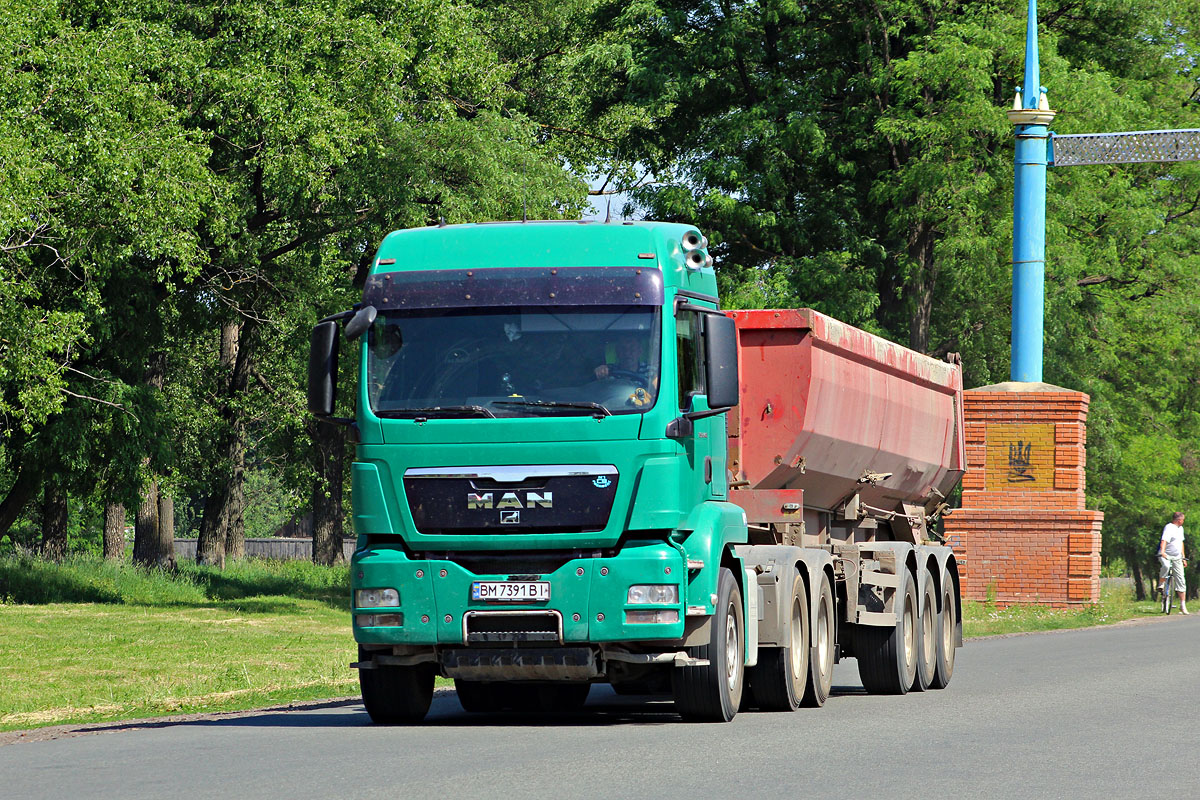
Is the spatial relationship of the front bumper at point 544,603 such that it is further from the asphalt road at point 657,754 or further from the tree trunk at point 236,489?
the tree trunk at point 236,489

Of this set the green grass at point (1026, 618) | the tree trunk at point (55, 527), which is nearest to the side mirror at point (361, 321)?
the green grass at point (1026, 618)

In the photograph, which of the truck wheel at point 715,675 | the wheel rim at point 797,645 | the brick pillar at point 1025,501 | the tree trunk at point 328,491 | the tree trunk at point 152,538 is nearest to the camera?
the truck wheel at point 715,675

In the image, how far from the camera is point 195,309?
3334 centimetres

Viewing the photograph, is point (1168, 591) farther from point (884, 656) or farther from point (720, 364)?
point (720, 364)

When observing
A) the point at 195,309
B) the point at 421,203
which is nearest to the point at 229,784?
the point at 421,203

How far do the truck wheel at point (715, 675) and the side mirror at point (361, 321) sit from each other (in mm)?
2836

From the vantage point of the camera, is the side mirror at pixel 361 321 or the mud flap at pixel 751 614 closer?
the side mirror at pixel 361 321

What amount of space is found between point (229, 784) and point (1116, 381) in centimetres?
4799

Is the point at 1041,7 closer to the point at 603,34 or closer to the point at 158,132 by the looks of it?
the point at 603,34

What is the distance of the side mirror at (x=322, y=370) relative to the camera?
474 inches

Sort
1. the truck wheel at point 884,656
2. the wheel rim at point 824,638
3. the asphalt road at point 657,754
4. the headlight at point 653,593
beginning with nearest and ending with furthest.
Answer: the asphalt road at point 657,754 → the headlight at point 653,593 → the wheel rim at point 824,638 → the truck wheel at point 884,656

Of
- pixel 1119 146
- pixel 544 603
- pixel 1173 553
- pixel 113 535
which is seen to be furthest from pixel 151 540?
pixel 544 603

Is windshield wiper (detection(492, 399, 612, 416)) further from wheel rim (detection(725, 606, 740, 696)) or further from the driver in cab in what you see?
wheel rim (detection(725, 606, 740, 696))

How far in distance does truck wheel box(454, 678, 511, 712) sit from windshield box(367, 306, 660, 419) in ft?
9.72
